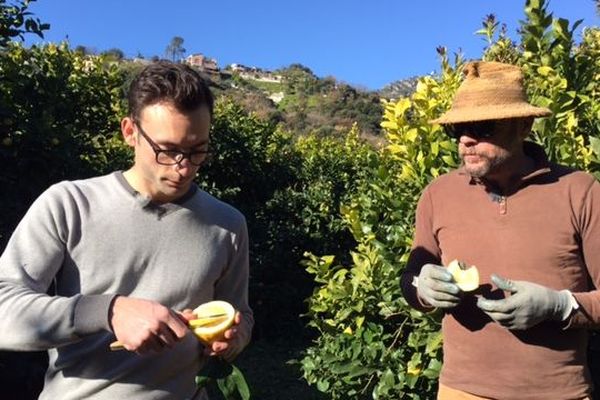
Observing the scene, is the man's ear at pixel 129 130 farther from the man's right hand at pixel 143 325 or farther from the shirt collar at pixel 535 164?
the shirt collar at pixel 535 164

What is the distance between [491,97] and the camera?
2.18m

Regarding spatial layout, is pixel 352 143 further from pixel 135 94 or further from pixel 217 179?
pixel 135 94

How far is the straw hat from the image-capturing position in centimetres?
212

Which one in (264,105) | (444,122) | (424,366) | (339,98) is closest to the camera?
(444,122)

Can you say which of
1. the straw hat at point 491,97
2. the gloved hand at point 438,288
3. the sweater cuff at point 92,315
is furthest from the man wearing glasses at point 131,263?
the straw hat at point 491,97

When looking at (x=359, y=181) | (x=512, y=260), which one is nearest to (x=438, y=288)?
(x=512, y=260)

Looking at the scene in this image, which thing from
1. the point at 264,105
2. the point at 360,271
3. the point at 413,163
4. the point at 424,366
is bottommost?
the point at 424,366

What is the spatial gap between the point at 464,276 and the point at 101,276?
1.09m

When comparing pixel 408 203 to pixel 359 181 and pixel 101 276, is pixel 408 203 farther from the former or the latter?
pixel 101 276

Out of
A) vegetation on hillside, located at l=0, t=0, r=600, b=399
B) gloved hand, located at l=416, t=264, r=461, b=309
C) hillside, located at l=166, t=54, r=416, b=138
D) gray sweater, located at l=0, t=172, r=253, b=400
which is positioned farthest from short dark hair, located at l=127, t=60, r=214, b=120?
hillside, located at l=166, t=54, r=416, b=138

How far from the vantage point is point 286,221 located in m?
8.20

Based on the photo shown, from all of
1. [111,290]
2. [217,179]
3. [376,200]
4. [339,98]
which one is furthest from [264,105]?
[111,290]

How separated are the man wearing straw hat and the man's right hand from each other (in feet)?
3.04

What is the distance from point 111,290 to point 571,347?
139cm
